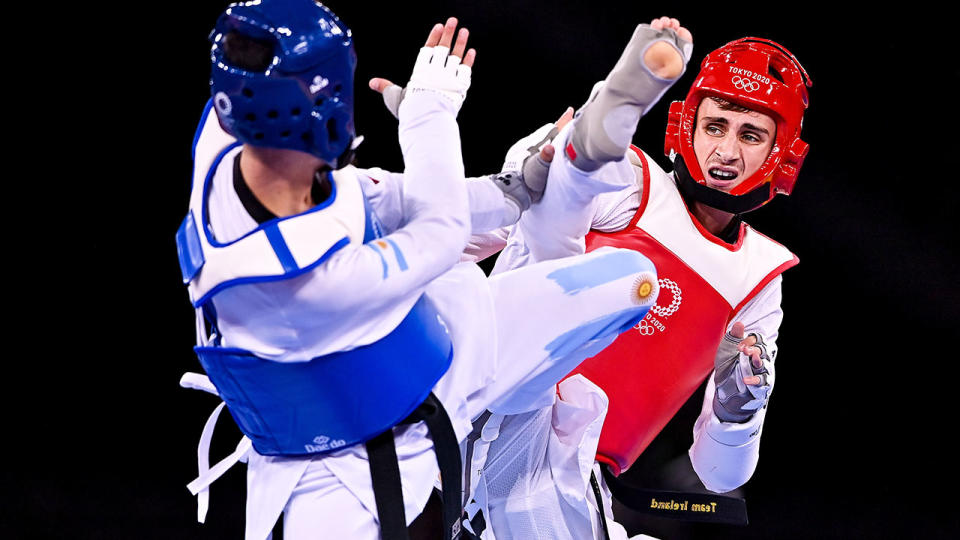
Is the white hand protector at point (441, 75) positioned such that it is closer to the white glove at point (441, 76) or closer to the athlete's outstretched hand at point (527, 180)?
the white glove at point (441, 76)

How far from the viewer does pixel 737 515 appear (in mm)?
3104

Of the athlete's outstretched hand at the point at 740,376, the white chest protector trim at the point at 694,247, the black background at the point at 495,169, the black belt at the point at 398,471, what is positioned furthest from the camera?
the black background at the point at 495,169

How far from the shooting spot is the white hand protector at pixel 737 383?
2.70 meters

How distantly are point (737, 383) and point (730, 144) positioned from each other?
0.60 meters

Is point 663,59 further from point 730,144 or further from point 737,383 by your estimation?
point 737,383

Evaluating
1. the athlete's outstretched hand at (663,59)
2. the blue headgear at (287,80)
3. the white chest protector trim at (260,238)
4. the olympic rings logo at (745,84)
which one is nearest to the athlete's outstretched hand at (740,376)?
the olympic rings logo at (745,84)

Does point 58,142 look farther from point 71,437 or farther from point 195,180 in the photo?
point 195,180

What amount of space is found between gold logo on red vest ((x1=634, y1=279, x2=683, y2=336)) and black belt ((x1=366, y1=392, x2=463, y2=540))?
0.81 metres

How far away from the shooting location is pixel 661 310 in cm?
285

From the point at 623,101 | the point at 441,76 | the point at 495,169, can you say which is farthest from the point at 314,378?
the point at 495,169

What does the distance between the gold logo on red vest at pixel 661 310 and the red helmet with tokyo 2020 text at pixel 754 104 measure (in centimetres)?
23

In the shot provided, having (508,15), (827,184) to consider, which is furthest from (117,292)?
(827,184)

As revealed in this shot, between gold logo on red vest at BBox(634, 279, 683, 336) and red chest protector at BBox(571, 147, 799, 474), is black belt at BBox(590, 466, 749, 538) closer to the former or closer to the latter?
red chest protector at BBox(571, 147, 799, 474)

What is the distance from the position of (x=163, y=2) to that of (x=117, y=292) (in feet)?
3.22
